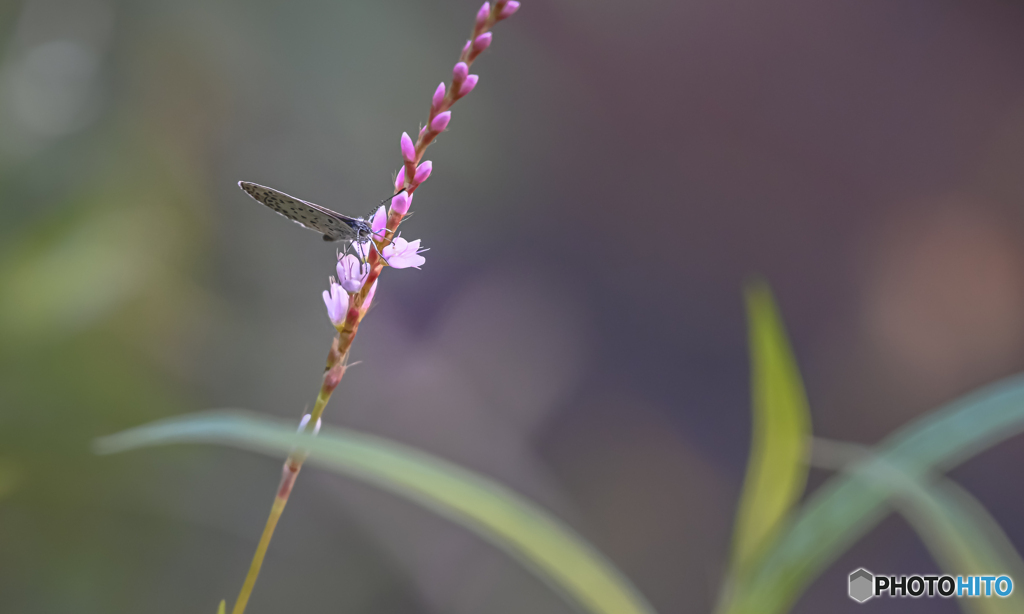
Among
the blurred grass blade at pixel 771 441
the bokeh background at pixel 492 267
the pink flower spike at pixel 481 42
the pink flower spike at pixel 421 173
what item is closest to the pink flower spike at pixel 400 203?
the pink flower spike at pixel 421 173

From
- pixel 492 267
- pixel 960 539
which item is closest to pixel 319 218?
pixel 960 539

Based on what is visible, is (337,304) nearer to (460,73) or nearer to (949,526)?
(460,73)

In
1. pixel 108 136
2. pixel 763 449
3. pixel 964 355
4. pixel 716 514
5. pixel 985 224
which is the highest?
pixel 985 224

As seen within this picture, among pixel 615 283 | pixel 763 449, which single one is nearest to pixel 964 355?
pixel 615 283

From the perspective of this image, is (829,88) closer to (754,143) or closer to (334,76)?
(754,143)

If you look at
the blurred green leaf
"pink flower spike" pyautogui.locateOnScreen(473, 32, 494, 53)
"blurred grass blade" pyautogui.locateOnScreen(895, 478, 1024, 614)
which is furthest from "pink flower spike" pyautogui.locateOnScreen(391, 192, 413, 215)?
the blurred green leaf

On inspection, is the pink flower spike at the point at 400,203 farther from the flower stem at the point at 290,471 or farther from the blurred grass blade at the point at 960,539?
the blurred grass blade at the point at 960,539
